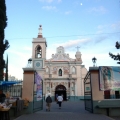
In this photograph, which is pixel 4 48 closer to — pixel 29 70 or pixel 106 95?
pixel 29 70

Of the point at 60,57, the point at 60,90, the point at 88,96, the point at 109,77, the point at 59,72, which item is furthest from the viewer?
the point at 60,57

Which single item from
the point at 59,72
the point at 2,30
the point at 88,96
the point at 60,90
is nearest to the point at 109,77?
the point at 88,96

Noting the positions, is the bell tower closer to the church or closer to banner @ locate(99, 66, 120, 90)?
the church

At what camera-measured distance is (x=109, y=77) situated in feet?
48.1

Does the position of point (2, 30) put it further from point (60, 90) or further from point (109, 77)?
point (60, 90)

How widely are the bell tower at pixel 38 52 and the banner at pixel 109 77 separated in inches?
1257

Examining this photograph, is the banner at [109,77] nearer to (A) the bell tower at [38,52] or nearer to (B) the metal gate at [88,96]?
(B) the metal gate at [88,96]

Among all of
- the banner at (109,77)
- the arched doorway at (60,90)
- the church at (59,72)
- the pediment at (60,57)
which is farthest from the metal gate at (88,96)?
the pediment at (60,57)

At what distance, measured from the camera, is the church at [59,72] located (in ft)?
150

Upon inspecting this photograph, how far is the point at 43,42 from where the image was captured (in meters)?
47.1

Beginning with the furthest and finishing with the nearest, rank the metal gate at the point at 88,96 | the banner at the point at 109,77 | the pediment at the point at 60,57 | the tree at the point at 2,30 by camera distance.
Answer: the pediment at the point at 60,57
the tree at the point at 2,30
the metal gate at the point at 88,96
the banner at the point at 109,77

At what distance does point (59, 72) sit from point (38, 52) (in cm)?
686

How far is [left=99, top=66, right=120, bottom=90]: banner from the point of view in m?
14.5


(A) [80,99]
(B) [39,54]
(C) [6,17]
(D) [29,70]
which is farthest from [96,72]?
(B) [39,54]
